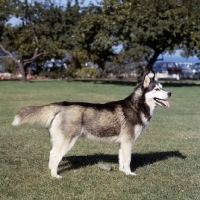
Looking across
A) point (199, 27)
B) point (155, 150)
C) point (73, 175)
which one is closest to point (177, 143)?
point (155, 150)

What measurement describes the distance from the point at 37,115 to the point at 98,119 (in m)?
1.05

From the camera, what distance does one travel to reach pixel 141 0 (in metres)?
32.8

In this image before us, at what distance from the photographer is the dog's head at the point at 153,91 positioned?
26.0 ft

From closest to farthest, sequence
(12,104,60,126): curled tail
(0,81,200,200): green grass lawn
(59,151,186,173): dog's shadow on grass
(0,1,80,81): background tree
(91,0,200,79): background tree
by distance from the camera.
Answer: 1. (0,81,200,200): green grass lawn
2. (12,104,60,126): curled tail
3. (59,151,186,173): dog's shadow on grass
4. (91,0,200,79): background tree
5. (0,1,80,81): background tree

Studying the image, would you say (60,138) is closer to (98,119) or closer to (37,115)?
(37,115)

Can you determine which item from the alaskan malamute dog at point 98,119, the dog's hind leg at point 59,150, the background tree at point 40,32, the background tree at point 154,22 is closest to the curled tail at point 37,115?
the alaskan malamute dog at point 98,119

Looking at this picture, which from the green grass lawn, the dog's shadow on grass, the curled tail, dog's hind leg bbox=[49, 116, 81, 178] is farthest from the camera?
the dog's shadow on grass

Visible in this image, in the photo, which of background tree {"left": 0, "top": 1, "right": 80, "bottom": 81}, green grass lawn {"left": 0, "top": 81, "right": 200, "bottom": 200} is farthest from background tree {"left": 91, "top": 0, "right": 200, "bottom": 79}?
green grass lawn {"left": 0, "top": 81, "right": 200, "bottom": 200}

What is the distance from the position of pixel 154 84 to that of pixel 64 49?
30969mm

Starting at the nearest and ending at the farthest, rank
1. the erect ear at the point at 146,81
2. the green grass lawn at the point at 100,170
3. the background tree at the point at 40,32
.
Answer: the green grass lawn at the point at 100,170, the erect ear at the point at 146,81, the background tree at the point at 40,32

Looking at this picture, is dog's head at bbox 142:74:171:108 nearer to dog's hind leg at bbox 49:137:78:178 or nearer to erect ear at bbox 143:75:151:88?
erect ear at bbox 143:75:151:88

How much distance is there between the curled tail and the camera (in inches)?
289

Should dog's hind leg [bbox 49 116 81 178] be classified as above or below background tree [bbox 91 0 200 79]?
below

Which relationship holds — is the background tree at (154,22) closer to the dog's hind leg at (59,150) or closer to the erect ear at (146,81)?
the erect ear at (146,81)
